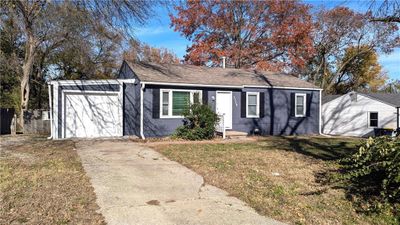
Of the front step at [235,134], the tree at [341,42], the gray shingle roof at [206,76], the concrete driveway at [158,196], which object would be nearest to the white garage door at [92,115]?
the gray shingle roof at [206,76]

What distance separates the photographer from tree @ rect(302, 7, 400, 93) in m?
32.2

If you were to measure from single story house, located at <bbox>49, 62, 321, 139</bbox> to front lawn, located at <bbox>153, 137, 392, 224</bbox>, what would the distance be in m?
3.65

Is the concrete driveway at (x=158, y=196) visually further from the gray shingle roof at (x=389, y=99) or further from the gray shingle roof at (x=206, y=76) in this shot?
the gray shingle roof at (x=389, y=99)

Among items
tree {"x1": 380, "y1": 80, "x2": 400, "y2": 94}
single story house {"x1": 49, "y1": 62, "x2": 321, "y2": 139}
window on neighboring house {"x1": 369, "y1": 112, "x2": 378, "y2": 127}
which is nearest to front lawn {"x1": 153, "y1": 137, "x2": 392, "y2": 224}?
single story house {"x1": 49, "y1": 62, "x2": 321, "y2": 139}

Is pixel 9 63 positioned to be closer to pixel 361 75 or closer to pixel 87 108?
pixel 87 108

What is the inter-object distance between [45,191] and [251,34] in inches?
1038

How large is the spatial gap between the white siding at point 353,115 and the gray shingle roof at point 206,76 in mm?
6225

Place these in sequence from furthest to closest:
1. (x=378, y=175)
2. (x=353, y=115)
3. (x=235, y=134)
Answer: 1. (x=353, y=115)
2. (x=235, y=134)
3. (x=378, y=175)

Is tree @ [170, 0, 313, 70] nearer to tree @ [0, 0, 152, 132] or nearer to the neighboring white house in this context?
the neighboring white house

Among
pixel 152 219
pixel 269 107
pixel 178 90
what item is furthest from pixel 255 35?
pixel 152 219

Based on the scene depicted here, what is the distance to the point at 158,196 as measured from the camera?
18.4ft

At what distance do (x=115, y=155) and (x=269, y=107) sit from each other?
994 cm

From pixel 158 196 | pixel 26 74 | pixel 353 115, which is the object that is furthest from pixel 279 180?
pixel 353 115

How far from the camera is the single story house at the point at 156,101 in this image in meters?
14.4
